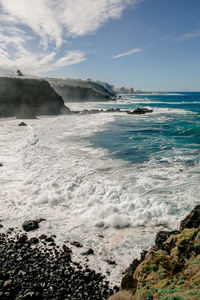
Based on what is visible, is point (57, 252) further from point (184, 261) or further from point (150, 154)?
point (150, 154)

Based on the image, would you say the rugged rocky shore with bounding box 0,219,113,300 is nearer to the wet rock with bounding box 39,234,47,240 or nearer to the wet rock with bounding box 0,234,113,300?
the wet rock with bounding box 0,234,113,300

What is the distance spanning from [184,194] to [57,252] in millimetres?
5827

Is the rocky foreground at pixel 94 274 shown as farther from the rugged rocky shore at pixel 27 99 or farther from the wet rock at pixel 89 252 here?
A: the rugged rocky shore at pixel 27 99

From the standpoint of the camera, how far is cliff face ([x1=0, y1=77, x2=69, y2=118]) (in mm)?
43844

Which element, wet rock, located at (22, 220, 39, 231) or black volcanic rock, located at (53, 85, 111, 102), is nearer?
wet rock, located at (22, 220, 39, 231)

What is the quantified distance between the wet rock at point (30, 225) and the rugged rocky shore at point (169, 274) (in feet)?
11.5

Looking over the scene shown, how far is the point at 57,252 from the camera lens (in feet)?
19.1

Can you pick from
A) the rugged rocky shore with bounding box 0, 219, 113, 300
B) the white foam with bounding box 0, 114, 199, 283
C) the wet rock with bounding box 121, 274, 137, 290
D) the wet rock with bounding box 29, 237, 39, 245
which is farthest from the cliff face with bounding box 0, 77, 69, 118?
the wet rock with bounding box 121, 274, 137, 290

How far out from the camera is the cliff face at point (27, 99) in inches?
1726

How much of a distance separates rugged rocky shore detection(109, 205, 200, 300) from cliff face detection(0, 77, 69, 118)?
40685mm

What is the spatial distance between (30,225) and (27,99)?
44.3 m

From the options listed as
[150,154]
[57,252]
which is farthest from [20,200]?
[150,154]

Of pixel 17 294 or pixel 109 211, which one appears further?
pixel 109 211

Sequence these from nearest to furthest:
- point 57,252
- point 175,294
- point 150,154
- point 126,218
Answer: point 175,294
point 57,252
point 126,218
point 150,154
